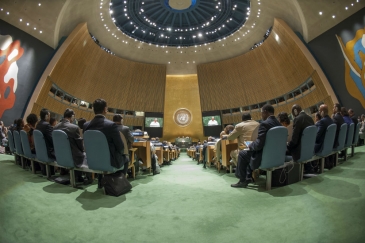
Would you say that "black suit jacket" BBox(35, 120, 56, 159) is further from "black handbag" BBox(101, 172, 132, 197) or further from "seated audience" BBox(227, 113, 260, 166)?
"seated audience" BBox(227, 113, 260, 166)

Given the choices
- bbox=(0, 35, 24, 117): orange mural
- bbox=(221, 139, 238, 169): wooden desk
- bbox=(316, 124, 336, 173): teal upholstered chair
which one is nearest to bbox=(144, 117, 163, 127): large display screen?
bbox=(0, 35, 24, 117): orange mural

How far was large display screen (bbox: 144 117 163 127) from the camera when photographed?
19359 millimetres

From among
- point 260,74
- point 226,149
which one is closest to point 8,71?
point 226,149

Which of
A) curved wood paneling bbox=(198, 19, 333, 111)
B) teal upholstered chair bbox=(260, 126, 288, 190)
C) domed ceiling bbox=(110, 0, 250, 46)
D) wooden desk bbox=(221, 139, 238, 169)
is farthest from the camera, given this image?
domed ceiling bbox=(110, 0, 250, 46)

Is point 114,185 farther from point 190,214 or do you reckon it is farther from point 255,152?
point 255,152

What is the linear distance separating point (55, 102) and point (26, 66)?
2705 mm

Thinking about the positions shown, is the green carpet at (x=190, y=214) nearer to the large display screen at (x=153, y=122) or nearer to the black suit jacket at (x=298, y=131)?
the black suit jacket at (x=298, y=131)

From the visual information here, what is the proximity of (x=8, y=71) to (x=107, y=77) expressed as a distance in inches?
312

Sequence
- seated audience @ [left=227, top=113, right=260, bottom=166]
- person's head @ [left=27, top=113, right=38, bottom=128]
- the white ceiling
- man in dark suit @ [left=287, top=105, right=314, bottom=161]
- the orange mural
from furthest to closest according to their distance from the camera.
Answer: the white ceiling → the orange mural → person's head @ [left=27, top=113, right=38, bottom=128] → seated audience @ [left=227, top=113, right=260, bottom=166] → man in dark suit @ [left=287, top=105, right=314, bottom=161]

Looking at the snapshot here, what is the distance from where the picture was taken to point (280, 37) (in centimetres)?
1380

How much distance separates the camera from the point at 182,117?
863 inches

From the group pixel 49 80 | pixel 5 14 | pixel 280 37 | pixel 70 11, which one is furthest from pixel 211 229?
pixel 280 37

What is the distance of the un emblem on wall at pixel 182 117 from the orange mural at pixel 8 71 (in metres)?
14.0

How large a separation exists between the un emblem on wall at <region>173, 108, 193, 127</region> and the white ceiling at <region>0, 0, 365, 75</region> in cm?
430
